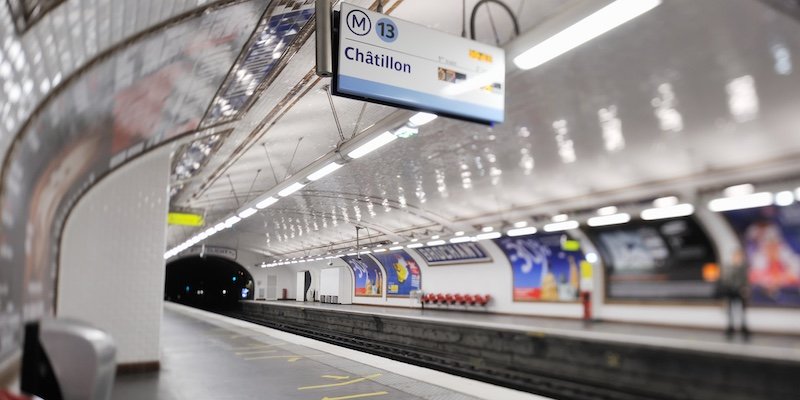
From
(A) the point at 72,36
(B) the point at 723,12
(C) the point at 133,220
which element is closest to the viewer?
(A) the point at 72,36

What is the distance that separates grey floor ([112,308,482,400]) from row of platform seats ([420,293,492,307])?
35.3 ft

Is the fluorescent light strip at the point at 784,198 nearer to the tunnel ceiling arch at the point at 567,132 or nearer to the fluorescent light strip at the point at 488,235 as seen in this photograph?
the tunnel ceiling arch at the point at 567,132

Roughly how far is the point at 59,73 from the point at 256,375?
5108 millimetres

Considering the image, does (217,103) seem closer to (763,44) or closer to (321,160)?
(321,160)

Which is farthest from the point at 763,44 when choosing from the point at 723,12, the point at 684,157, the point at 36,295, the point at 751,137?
the point at 36,295

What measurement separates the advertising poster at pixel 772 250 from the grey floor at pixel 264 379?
8.86 meters

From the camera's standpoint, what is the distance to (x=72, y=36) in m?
3.66

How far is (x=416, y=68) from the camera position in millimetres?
4191

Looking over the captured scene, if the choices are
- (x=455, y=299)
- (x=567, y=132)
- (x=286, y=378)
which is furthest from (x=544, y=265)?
(x=286, y=378)

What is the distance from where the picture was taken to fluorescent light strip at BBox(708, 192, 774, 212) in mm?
10492

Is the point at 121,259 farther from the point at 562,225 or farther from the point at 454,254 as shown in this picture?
the point at 454,254

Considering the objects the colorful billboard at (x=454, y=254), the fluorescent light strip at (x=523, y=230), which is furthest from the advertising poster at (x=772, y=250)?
the colorful billboard at (x=454, y=254)

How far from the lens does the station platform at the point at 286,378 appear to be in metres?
6.31

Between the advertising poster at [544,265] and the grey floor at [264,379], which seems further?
the advertising poster at [544,265]
